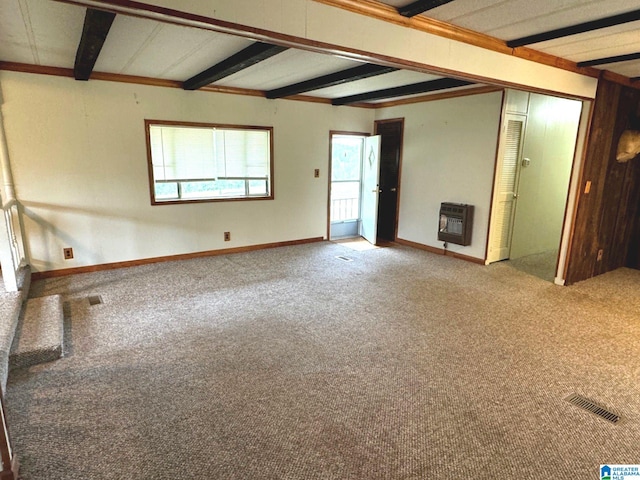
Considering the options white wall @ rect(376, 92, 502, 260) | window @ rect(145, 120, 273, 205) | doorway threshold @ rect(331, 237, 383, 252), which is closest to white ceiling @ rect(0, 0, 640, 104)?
window @ rect(145, 120, 273, 205)

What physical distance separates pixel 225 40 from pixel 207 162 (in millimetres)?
2380

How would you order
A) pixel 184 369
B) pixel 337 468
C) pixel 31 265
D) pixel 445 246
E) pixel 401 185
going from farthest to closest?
pixel 401 185 < pixel 445 246 < pixel 31 265 < pixel 184 369 < pixel 337 468

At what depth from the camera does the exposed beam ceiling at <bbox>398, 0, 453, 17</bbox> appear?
2.05 meters

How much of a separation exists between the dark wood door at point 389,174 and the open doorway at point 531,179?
5.71ft

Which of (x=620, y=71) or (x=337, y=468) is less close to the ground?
(x=620, y=71)

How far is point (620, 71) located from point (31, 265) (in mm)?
6754

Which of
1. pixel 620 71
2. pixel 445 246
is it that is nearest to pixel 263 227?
pixel 445 246

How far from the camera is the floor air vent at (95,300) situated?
12.0 ft

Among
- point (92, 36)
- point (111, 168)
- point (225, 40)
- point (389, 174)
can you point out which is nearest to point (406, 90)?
point (389, 174)

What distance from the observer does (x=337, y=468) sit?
5.80 feet

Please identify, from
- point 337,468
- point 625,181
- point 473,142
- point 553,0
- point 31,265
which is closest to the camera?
point 337,468

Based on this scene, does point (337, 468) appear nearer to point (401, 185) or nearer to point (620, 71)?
point (620, 71)

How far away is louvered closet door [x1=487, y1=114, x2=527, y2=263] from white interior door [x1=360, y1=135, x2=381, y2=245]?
6.01 feet

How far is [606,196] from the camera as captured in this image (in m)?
4.49
